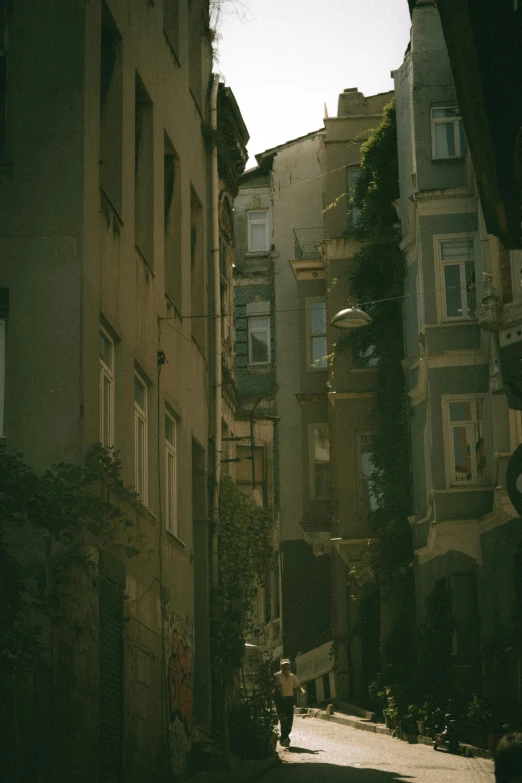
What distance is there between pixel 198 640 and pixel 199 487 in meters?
2.69

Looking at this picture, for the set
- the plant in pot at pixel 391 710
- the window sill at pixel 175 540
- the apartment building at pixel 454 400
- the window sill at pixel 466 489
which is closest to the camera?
the window sill at pixel 175 540

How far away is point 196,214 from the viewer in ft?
86.1

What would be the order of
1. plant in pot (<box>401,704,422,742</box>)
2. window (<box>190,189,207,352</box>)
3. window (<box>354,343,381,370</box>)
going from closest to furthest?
1. window (<box>190,189,207,352</box>)
2. plant in pot (<box>401,704,422,742</box>)
3. window (<box>354,343,381,370</box>)

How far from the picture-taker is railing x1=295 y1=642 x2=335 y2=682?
139 ft

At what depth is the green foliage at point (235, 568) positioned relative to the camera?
80.6 ft

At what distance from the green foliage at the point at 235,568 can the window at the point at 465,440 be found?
671 centimetres

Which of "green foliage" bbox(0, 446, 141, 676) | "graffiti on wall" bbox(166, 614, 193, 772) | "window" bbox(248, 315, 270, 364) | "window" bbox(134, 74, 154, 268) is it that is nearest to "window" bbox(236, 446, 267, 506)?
"window" bbox(248, 315, 270, 364)

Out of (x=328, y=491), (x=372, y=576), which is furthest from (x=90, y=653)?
(x=328, y=491)

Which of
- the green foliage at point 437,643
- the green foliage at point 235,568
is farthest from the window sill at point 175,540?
the green foliage at point 437,643

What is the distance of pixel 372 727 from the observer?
107 ft

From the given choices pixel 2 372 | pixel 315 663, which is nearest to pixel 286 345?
pixel 315 663

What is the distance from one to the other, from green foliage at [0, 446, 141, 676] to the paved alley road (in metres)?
4.63

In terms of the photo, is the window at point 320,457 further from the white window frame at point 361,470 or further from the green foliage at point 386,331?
the green foliage at point 386,331

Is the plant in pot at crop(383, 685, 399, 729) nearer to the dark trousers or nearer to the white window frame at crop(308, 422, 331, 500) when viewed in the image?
the dark trousers
